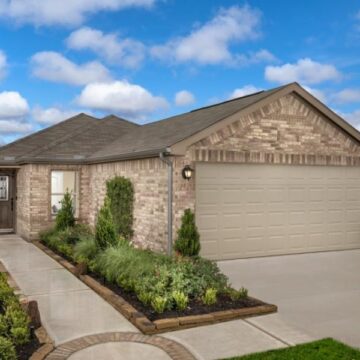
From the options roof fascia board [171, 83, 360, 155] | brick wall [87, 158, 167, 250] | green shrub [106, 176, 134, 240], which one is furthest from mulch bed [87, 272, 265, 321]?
green shrub [106, 176, 134, 240]

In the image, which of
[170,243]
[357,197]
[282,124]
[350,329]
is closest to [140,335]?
[350,329]

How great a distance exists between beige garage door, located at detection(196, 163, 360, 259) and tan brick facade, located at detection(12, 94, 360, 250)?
333mm

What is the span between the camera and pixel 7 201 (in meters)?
18.1

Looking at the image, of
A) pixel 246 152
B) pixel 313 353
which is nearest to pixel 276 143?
pixel 246 152

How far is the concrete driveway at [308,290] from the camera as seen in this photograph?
6.48 m

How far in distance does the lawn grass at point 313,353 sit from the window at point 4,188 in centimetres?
1500

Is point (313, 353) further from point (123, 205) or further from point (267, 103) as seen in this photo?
point (123, 205)

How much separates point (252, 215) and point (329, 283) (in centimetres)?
325

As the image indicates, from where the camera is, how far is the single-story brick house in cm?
1120

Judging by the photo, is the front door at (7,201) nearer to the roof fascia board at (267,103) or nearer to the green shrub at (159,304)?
the roof fascia board at (267,103)

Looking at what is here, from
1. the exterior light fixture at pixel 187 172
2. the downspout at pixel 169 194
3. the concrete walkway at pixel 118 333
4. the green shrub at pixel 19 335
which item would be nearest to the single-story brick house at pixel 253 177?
the downspout at pixel 169 194

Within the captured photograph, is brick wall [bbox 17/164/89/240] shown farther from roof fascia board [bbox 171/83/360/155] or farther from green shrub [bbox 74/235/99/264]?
roof fascia board [bbox 171/83/360/155]

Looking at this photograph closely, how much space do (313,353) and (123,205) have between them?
→ 8.67 m

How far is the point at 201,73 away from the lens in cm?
1897
